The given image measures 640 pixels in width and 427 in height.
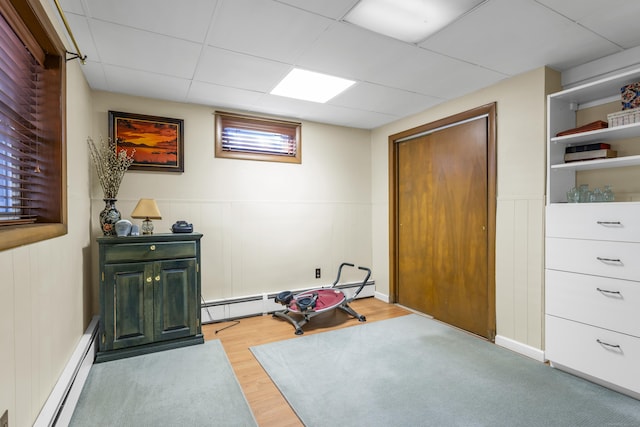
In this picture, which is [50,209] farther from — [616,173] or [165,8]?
[616,173]

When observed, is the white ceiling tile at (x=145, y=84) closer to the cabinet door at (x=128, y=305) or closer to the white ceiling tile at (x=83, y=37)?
the white ceiling tile at (x=83, y=37)

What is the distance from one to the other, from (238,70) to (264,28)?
69 cm

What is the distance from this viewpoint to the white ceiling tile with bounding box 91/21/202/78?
2.10 m

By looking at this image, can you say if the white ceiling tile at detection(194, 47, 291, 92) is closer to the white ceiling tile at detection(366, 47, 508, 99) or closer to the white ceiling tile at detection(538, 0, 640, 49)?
the white ceiling tile at detection(366, 47, 508, 99)

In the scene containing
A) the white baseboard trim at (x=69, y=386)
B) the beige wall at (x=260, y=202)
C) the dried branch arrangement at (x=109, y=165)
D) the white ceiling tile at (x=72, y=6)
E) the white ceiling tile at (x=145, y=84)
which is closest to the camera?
the white baseboard trim at (x=69, y=386)

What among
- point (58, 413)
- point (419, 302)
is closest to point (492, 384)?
point (419, 302)

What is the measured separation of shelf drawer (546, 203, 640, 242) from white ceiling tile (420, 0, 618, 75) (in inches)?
44.8

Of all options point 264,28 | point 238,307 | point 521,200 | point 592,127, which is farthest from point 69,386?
point 592,127

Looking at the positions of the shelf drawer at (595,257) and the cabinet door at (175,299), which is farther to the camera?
the cabinet door at (175,299)

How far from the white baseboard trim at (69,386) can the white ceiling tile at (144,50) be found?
7.13 ft

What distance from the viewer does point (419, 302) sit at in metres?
3.90

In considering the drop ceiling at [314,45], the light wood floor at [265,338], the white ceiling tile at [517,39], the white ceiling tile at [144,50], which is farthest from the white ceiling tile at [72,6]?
the light wood floor at [265,338]

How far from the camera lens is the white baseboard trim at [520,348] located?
2617 millimetres

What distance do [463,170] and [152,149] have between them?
3246 millimetres
